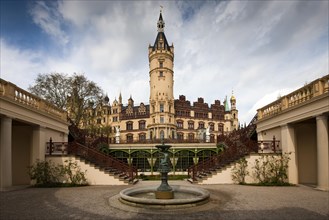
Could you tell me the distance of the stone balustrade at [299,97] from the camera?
39.0 feet

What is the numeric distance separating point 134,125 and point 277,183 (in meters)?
47.3

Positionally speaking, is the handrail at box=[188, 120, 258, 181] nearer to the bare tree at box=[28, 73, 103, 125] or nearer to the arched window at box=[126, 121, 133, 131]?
the bare tree at box=[28, 73, 103, 125]

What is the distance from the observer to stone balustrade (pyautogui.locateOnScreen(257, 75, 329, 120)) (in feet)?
39.0

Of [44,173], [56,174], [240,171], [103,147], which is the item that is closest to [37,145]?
[44,173]

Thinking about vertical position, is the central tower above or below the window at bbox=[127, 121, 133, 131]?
above

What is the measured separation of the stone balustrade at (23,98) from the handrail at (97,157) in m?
2.90

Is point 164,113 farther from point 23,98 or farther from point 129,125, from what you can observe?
point 23,98

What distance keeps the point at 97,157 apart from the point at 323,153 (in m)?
12.8

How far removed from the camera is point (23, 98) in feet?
44.9

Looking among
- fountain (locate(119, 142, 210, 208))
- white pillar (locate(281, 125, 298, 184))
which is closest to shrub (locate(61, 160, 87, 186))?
fountain (locate(119, 142, 210, 208))

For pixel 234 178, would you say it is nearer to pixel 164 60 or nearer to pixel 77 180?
pixel 77 180

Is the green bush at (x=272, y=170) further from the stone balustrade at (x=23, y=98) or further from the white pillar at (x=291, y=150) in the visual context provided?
the stone balustrade at (x=23, y=98)

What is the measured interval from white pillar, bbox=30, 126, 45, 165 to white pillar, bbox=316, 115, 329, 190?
1534 cm

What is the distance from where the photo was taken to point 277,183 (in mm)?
14227
